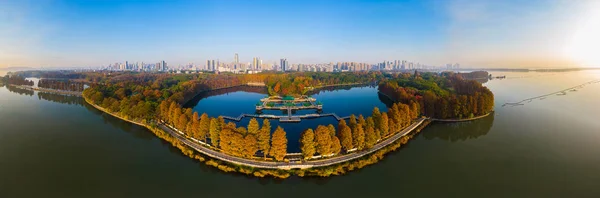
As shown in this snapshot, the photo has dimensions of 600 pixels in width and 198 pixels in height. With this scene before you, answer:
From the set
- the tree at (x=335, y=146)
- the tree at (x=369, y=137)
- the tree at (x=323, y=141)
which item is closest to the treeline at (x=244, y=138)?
the tree at (x=323, y=141)

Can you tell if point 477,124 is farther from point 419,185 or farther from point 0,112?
point 0,112

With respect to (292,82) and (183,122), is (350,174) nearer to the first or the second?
(183,122)

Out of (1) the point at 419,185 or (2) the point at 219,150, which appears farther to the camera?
(2) the point at 219,150

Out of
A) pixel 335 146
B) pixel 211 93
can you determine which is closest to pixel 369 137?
pixel 335 146

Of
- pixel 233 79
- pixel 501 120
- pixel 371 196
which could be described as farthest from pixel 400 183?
pixel 233 79

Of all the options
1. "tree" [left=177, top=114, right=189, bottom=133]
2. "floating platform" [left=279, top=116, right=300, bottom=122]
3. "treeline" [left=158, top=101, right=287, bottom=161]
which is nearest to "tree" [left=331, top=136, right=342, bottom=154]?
"treeline" [left=158, top=101, right=287, bottom=161]

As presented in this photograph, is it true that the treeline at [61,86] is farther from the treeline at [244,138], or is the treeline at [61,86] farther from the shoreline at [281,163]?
the treeline at [244,138]
